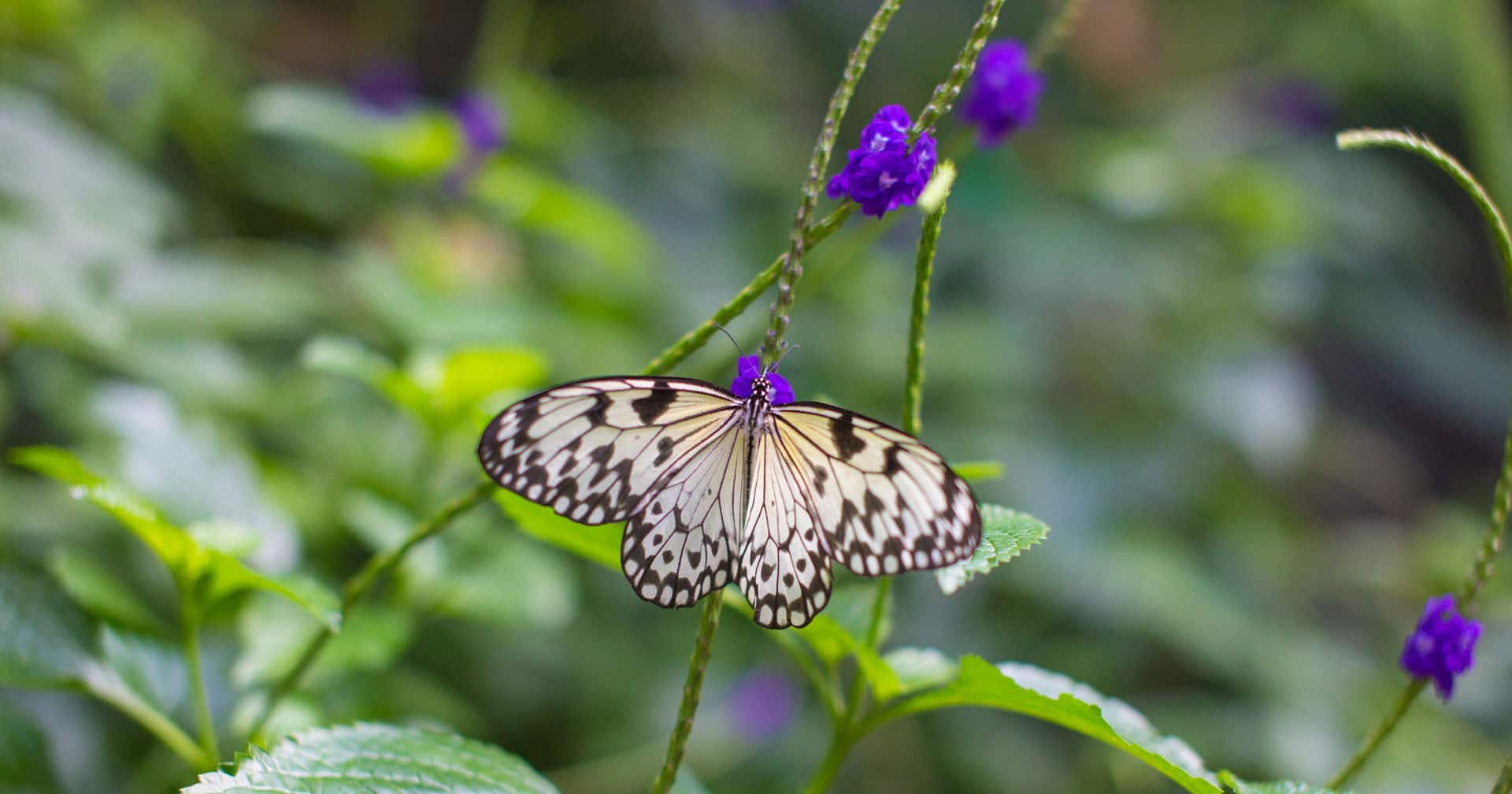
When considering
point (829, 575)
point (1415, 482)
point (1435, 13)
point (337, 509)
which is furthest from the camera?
point (1415, 482)

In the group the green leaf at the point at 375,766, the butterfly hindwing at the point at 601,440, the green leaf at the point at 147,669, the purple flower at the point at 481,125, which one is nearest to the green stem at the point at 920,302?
the butterfly hindwing at the point at 601,440

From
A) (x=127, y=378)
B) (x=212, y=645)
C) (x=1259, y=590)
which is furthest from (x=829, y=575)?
(x=1259, y=590)

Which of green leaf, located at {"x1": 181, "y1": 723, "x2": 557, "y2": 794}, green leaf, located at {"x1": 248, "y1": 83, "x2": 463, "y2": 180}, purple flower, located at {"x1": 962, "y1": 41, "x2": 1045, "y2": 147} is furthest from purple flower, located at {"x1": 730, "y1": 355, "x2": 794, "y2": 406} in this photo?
green leaf, located at {"x1": 248, "y1": 83, "x2": 463, "y2": 180}

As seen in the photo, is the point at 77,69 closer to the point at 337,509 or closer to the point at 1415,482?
the point at 337,509

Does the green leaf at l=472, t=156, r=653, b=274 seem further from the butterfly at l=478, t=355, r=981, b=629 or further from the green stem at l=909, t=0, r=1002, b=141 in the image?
the green stem at l=909, t=0, r=1002, b=141

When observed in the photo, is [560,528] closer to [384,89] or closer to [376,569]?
[376,569]
